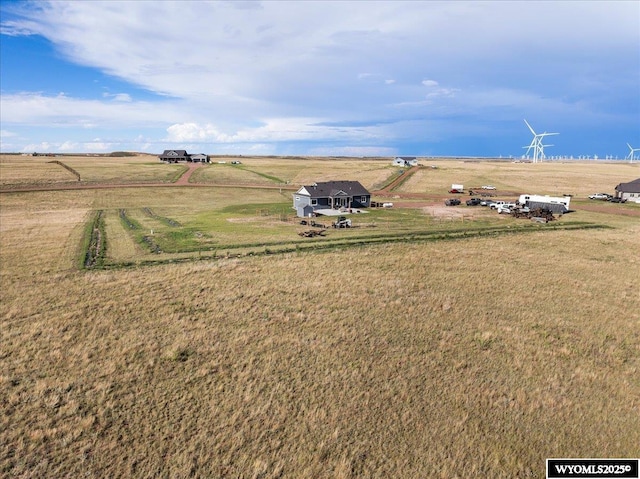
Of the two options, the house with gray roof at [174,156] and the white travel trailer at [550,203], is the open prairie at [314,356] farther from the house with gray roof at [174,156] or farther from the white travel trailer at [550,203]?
the house with gray roof at [174,156]

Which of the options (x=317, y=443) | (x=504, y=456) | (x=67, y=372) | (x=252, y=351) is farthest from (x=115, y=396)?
(x=504, y=456)

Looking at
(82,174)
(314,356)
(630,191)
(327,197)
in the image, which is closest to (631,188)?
(630,191)

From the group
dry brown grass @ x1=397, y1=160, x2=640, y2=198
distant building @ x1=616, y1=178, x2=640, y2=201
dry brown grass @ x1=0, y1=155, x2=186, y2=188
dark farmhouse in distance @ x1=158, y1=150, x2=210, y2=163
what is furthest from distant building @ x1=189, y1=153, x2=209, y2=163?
distant building @ x1=616, y1=178, x2=640, y2=201

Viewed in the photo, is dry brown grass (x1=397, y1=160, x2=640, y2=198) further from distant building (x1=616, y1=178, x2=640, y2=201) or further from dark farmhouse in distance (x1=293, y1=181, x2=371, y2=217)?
dark farmhouse in distance (x1=293, y1=181, x2=371, y2=217)

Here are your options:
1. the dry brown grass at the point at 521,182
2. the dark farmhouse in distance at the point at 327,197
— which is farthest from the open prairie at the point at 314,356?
the dry brown grass at the point at 521,182

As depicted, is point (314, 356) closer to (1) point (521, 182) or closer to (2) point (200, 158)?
(1) point (521, 182)

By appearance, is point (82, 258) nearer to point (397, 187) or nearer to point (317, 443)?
point (317, 443)

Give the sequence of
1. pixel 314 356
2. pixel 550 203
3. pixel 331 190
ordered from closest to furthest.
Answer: pixel 314 356 < pixel 550 203 < pixel 331 190
